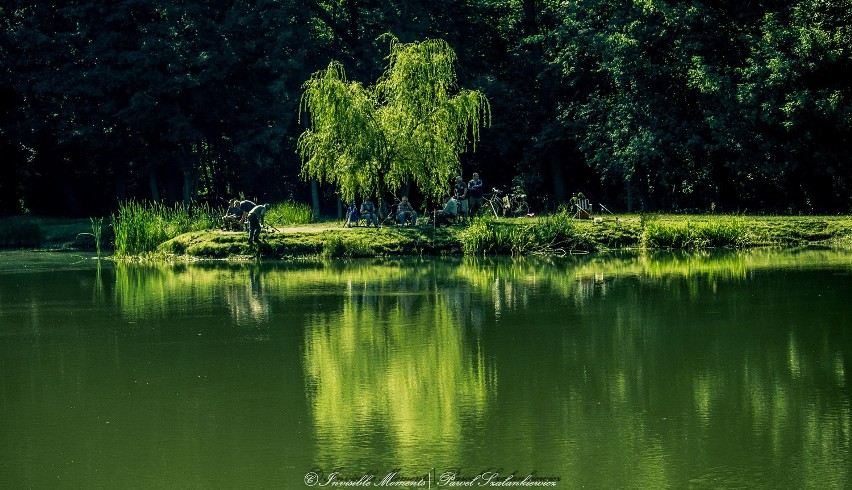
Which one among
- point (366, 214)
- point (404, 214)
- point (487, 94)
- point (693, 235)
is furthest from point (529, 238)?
point (487, 94)

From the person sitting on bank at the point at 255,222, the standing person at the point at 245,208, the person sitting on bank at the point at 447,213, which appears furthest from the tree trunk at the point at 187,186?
the person sitting on bank at the point at 447,213

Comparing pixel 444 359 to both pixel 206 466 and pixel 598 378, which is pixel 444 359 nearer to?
pixel 598 378

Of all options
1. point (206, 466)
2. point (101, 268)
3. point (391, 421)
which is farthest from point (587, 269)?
point (206, 466)

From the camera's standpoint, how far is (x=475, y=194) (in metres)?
34.0

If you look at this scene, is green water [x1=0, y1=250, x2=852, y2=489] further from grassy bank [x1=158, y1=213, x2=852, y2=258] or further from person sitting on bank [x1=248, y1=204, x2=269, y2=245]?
grassy bank [x1=158, y1=213, x2=852, y2=258]

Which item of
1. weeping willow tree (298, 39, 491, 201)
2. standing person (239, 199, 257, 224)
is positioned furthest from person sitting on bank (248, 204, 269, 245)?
weeping willow tree (298, 39, 491, 201)

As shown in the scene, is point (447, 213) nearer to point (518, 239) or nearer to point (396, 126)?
point (518, 239)

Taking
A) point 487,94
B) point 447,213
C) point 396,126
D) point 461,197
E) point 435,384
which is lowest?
point 435,384

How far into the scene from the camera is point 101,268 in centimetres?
2923

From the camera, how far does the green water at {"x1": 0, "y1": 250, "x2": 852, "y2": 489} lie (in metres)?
9.89

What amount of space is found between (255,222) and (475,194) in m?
6.59

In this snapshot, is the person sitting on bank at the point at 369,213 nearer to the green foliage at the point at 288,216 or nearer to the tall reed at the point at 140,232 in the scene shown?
the green foliage at the point at 288,216

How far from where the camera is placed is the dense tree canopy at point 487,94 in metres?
36.0

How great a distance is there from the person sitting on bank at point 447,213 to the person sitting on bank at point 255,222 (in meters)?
4.76
